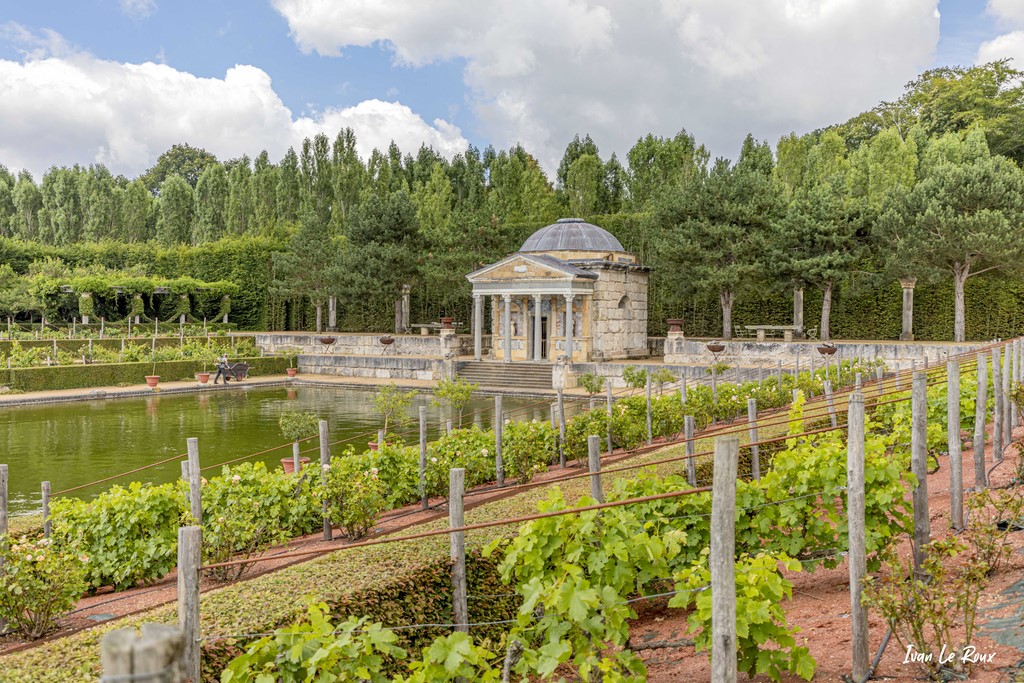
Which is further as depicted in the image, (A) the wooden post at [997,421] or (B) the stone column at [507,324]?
(B) the stone column at [507,324]

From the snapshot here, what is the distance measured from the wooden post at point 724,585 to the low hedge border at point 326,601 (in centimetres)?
199

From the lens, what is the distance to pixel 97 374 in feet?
105

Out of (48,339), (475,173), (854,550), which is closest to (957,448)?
(854,550)

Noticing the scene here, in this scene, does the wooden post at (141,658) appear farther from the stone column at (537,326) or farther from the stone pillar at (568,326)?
the stone column at (537,326)

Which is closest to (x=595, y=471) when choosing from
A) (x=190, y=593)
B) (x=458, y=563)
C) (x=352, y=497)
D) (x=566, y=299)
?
(x=458, y=563)

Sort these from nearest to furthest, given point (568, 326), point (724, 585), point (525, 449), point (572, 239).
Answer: point (724, 585) < point (525, 449) < point (568, 326) < point (572, 239)

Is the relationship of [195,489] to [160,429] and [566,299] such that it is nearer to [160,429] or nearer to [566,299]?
[160,429]

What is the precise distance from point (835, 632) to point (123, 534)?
6.91 meters

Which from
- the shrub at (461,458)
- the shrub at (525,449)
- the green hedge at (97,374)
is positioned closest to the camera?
the shrub at (461,458)

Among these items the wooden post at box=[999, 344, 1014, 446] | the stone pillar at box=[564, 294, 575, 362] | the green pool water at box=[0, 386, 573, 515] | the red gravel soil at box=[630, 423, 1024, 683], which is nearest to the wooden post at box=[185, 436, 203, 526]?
the red gravel soil at box=[630, 423, 1024, 683]

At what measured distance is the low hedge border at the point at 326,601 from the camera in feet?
18.5

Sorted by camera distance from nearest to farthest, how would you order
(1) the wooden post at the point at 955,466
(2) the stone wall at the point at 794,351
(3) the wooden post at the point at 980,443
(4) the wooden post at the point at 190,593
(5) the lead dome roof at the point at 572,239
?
(4) the wooden post at the point at 190,593, (1) the wooden post at the point at 955,466, (3) the wooden post at the point at 980,443, (2) the stone wall at the point at 794,351, (5) the lead dome roof at the point at 572,239

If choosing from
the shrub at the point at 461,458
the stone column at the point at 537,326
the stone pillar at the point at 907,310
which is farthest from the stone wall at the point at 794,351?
the shrub at the point at 461,458

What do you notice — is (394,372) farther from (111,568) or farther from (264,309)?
(111,568)
